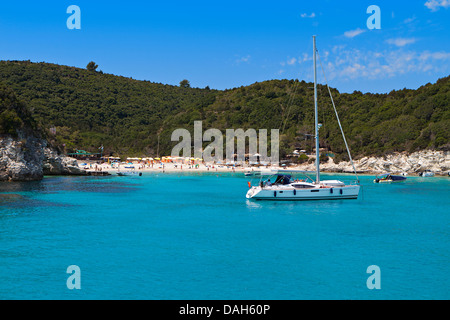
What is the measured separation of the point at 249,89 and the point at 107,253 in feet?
453

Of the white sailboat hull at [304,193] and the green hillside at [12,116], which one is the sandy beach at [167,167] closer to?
the green hillside at [12,116]

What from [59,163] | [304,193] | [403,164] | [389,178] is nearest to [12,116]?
[59,163]

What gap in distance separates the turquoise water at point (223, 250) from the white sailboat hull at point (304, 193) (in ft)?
3.55

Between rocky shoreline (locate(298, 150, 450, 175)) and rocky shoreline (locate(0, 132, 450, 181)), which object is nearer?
rocky shoreline (locate(0, 132, 450, 181))

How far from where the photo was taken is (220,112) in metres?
141

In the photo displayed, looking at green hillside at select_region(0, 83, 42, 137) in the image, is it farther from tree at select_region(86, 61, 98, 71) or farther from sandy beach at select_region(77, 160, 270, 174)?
tree at select_region(86, 61, 98, 71)

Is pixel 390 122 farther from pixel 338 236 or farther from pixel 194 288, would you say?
pixel 194 288

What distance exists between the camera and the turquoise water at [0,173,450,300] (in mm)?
14000

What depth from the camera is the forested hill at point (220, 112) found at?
89750mm

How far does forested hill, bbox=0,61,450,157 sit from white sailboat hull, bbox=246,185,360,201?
173 ft

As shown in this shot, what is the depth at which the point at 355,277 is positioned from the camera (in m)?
15.3

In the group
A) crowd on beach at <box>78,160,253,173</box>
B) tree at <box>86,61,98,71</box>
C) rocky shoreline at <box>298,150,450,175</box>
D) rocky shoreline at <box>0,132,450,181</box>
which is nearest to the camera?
rocky shoreline at <box>0,132,450,181</box>

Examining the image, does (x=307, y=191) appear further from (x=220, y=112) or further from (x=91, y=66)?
Answer: (x=91, y=66)

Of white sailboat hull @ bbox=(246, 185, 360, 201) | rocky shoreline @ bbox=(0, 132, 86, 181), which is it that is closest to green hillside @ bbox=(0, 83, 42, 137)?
rocky shoreline @ bbox=(0, 132, 86, 181)
